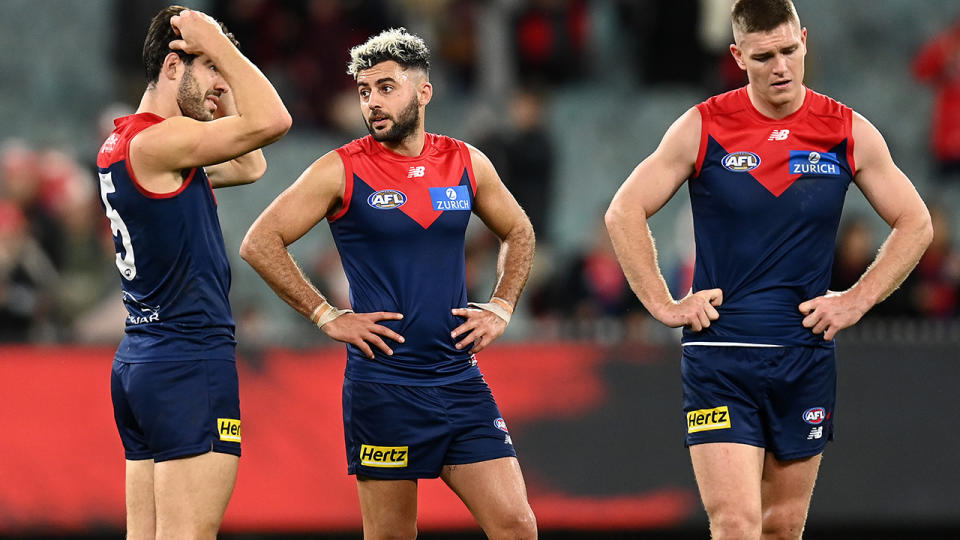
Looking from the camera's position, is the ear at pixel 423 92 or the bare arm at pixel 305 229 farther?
the ear at pixel 423 92

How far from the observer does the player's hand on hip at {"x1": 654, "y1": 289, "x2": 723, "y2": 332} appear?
692 centimetres

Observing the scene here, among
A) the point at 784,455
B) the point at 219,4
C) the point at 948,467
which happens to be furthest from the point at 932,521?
the point at 219,4

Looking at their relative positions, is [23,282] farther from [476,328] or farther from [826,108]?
[826,108]

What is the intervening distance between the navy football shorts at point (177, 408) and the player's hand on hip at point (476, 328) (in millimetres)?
1187

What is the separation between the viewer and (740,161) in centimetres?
696

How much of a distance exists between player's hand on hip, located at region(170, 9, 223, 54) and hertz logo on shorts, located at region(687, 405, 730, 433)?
2.86 metres

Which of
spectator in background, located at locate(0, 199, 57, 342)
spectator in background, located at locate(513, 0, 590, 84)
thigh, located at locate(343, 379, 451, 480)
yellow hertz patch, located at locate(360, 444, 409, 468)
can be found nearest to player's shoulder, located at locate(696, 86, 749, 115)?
thigh, located at locate(343, 379, 451, 480)

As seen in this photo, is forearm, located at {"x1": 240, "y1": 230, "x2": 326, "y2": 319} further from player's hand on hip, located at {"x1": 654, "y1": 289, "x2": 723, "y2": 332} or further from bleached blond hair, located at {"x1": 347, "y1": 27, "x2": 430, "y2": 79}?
player's hand on hip, located at {"x1": 654, "y1": 289, "x2": 723, "y2": 332}

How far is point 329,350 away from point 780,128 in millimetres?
4653

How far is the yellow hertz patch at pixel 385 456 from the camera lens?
705cm

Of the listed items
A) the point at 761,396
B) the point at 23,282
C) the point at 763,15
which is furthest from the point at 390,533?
the point at 23,282

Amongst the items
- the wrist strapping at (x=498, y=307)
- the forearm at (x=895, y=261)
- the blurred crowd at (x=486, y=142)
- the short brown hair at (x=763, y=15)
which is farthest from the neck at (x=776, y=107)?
the blurred crowd at (x=486, y=142)

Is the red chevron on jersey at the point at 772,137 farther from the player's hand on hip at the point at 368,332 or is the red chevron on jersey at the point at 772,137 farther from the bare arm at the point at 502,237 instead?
the player's hand on hip at the point at 368,332

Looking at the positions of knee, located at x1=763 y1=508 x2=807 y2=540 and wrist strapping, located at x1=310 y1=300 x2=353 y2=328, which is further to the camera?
wrist strapping, located at x1=310 y1=300 x2=353 y2=328
